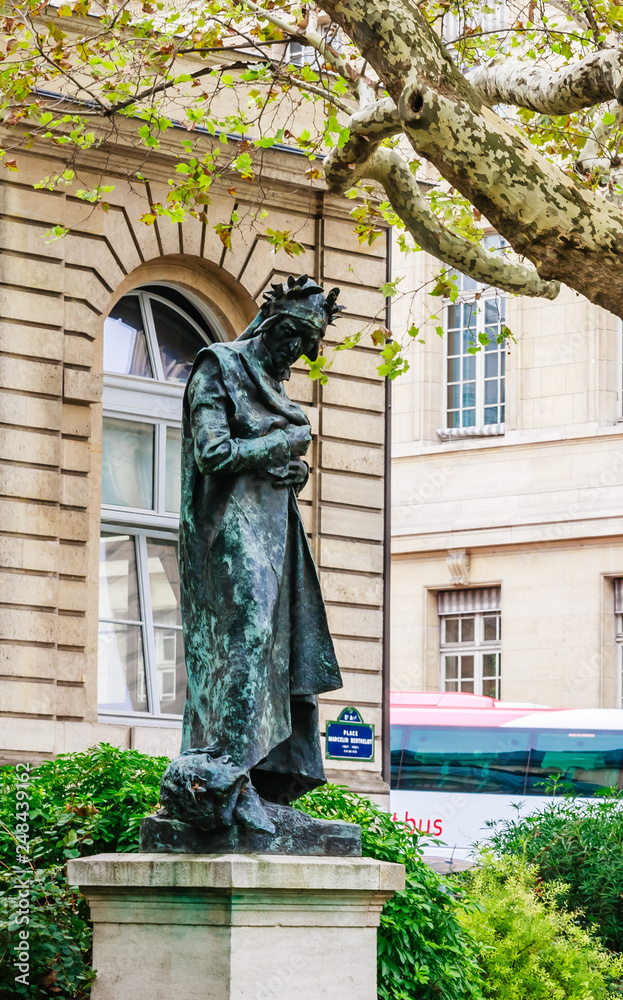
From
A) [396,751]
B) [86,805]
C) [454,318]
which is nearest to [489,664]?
[396,751]

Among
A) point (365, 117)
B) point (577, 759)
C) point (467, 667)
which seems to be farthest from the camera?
point (467, 667)

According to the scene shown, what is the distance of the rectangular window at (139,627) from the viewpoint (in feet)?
52.5

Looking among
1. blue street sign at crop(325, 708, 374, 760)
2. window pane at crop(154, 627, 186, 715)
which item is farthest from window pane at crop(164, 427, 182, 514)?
blue street sign at crop(325, 708, 374, 760)

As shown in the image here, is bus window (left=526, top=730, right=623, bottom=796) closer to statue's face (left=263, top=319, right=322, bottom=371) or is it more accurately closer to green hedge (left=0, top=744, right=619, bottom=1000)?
green hedge (left=0, top=744, right=619, bottom=1000)

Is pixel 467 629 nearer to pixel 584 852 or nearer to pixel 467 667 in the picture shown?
pixel 467 667

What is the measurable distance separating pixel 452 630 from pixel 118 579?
19.4 m

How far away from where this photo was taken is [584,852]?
13109 mm

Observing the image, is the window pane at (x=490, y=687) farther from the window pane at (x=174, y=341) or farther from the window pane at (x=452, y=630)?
the window pane at (x=174, y=341)

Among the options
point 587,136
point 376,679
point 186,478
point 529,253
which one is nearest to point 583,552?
point 376,679

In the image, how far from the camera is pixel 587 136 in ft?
49.8

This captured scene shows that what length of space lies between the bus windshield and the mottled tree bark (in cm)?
1792

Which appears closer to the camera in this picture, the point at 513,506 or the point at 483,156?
the point at 483,156

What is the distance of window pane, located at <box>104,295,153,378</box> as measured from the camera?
16469mm

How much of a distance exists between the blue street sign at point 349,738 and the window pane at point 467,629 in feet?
59.5
